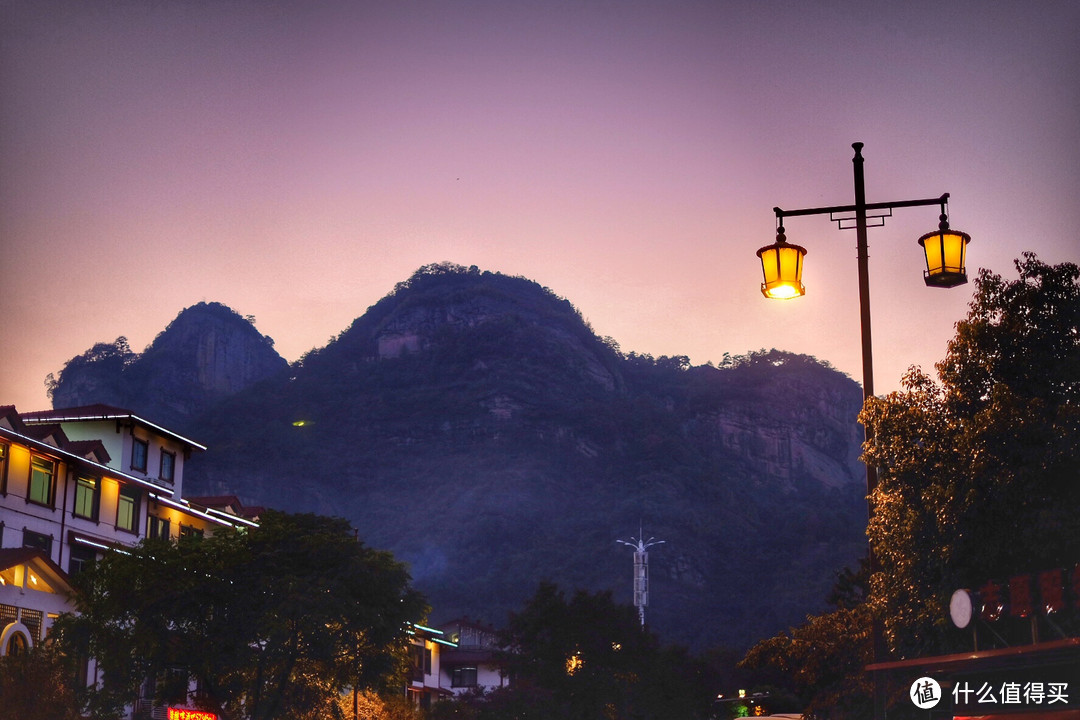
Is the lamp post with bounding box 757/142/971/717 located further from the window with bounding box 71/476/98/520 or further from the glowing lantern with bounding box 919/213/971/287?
the window with bounding box 71/476/98/520

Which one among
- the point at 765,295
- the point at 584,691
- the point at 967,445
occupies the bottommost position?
the point at 584,691

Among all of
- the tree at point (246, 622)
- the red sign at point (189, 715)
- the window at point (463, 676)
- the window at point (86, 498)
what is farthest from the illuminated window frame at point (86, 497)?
the window at point (463, 676)

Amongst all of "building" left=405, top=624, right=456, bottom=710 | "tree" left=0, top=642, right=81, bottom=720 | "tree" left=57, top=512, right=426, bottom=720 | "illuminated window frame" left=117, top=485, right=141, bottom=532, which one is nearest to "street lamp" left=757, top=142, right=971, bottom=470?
"tree" left=0, top=642, right=81, bottom=720

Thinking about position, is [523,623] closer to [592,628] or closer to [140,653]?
[592,628]

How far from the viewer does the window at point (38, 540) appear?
53981 millimetres

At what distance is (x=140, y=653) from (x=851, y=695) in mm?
24466

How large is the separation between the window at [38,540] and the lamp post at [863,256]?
45.6 metres

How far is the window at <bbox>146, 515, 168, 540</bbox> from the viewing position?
66.5 meters

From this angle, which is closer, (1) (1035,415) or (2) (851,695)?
(1) (1035,415)

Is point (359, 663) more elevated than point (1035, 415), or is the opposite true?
point (1035, 415)

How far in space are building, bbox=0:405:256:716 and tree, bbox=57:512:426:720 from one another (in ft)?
12.6

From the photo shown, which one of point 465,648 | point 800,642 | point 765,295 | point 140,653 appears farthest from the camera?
point 465,648

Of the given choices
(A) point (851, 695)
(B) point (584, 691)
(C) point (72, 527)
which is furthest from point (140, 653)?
(B) point (584, 691)

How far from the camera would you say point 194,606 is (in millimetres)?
44312
